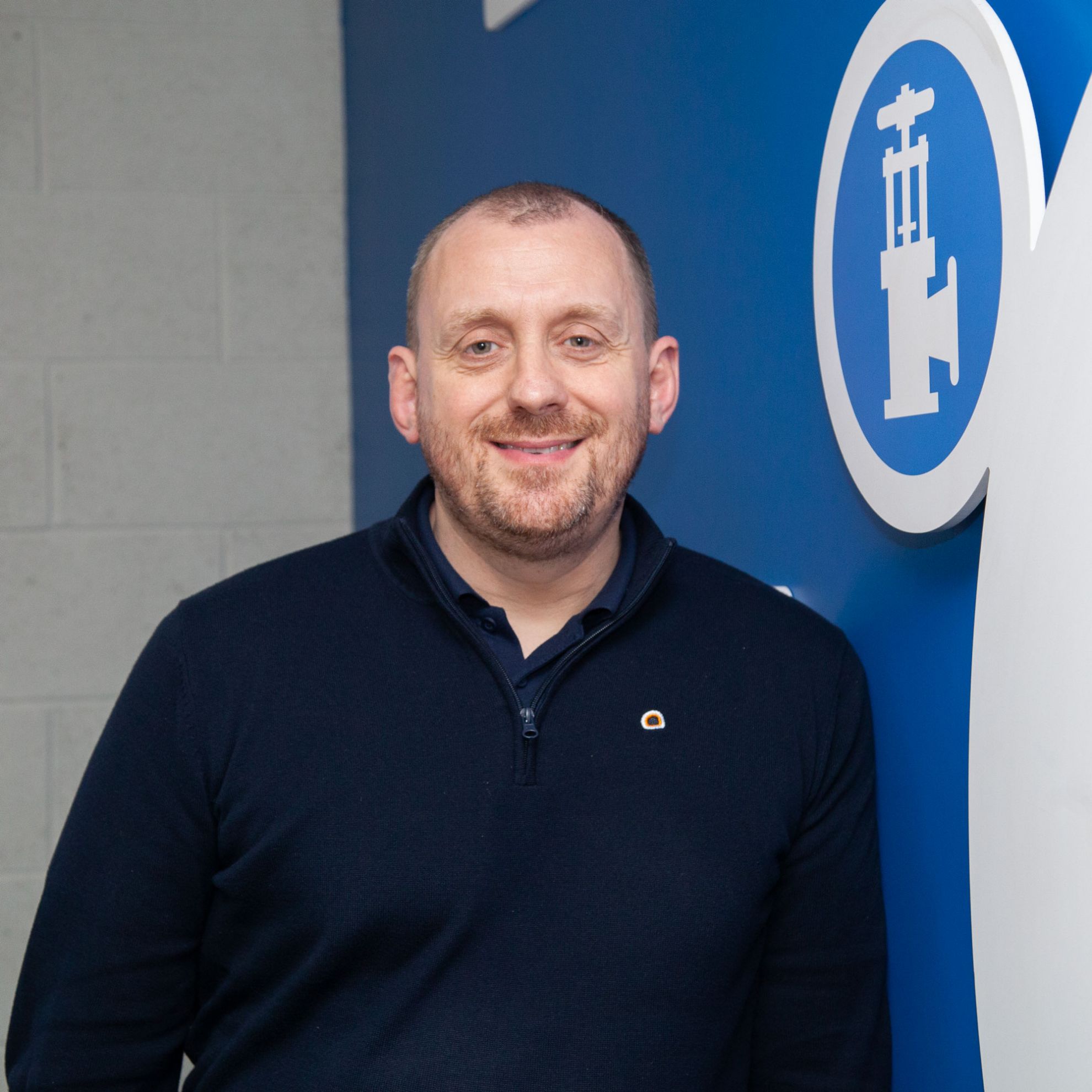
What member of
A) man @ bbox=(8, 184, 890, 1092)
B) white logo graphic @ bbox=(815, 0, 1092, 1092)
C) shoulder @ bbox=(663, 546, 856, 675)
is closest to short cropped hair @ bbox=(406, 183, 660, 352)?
man @ bbox=(8, 184, 890, 1092)

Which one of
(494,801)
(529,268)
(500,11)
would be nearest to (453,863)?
(494,801)

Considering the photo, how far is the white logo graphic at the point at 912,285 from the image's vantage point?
887 millimetres

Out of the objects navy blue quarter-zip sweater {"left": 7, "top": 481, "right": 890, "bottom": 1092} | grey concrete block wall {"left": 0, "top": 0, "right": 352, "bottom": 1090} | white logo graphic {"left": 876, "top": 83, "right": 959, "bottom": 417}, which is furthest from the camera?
grey concrete block wall {"left": 0, "top": 0, "right": 352, "bottom": 1090}

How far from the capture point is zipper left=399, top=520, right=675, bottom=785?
3.38ft

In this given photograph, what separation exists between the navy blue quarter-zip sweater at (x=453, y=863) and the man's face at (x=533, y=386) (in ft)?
0.27

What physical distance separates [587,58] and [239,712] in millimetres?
905

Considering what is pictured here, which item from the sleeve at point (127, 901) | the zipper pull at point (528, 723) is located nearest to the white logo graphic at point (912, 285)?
the zipper pull at point (528, 723)

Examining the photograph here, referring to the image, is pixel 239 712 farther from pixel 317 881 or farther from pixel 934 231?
pixel 934 231

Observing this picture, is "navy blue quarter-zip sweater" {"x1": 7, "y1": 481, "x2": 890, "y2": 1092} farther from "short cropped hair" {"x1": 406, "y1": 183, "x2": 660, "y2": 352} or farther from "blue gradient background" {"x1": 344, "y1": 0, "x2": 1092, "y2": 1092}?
"short cropped hair" {"x1": 406, "y1": 183, "x2": 660, "y2": 352}

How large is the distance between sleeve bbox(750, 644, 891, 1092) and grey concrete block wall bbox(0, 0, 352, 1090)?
140 centimetres

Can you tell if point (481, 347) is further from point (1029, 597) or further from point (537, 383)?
point (1029, 597)

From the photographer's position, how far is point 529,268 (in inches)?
42.8

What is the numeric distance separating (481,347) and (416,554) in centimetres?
19

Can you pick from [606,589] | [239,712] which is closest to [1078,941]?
[606,589]
